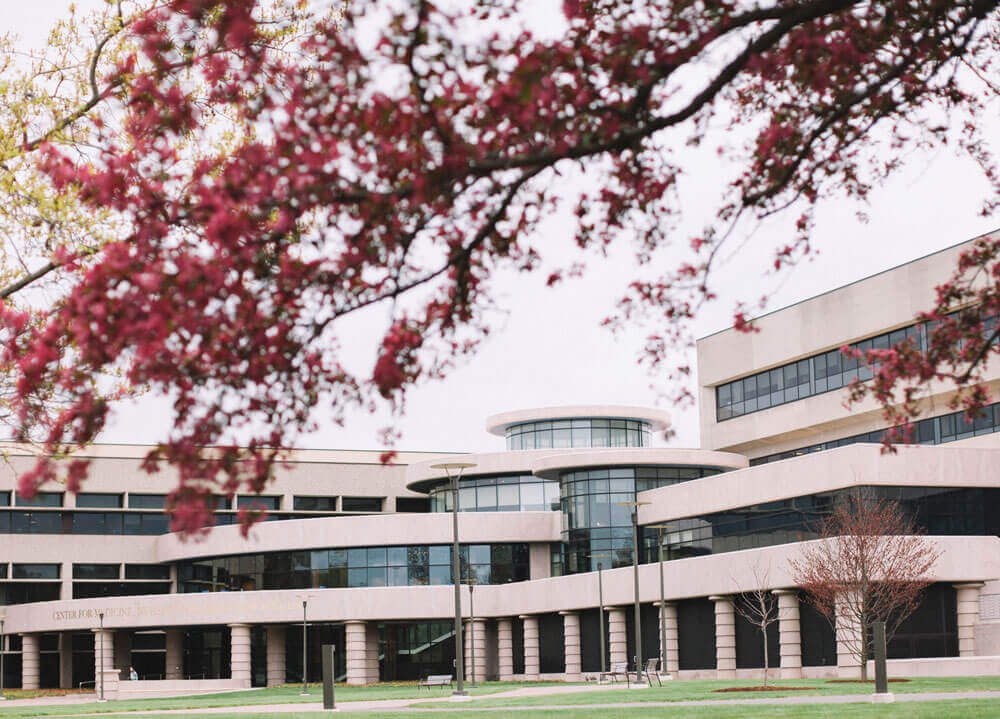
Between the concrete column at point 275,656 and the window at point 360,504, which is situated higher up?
the window at point 360,504

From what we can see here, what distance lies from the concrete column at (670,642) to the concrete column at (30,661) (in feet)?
133

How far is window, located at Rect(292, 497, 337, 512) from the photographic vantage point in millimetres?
83438

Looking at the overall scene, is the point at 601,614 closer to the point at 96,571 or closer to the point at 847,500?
the point at 847,500

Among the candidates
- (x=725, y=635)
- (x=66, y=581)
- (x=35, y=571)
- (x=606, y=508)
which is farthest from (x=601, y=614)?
(x=35, y=571)

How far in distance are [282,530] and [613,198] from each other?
62752 mm

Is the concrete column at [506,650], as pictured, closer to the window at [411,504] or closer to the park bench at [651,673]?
the park bench at [651,673]

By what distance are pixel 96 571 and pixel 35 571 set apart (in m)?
3.48

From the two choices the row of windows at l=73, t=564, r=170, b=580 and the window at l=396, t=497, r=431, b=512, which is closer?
the row of windows at l=73, t=564, r=170, b=580

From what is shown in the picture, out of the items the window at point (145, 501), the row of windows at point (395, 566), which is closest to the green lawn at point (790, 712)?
the row of windows at point (395, 566)

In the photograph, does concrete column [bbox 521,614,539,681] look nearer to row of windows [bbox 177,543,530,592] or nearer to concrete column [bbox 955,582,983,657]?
row of windows [bbox 177,543,530,592]

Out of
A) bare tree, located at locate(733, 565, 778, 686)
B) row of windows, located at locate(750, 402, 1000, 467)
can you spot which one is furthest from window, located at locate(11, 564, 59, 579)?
row of windows, located at locate(750, 402, 1000, 467)

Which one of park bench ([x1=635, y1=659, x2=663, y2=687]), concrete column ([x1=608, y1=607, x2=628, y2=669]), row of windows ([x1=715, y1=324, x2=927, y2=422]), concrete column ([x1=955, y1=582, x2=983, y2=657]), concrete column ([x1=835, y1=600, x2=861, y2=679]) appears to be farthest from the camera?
concrete column ([x1=608, y1=607, x2=628, y2=669])

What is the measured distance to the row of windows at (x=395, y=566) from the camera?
223 feet

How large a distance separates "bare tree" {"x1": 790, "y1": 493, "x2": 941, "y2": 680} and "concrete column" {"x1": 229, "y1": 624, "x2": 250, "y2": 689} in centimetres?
3425
